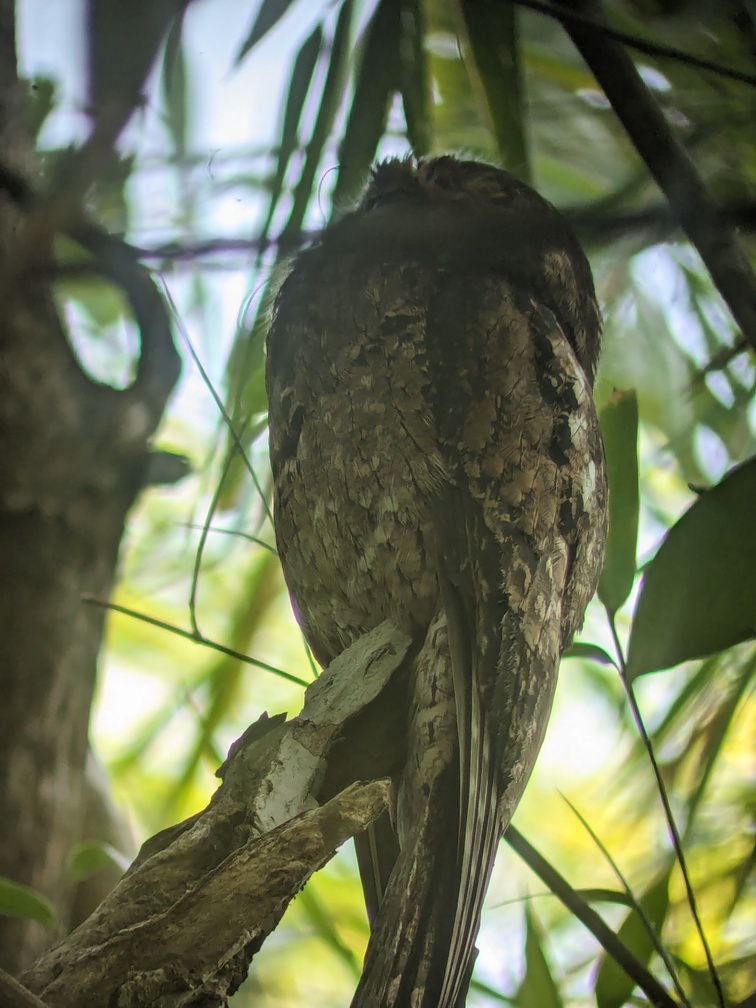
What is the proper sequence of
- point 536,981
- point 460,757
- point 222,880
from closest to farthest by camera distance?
point 222,880
point 460,757
point 536,981

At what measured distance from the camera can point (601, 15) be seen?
0.93 meters

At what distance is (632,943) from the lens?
1152mm

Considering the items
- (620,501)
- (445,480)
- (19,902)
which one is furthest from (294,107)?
(19,902)

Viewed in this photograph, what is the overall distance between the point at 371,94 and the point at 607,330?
16.3 inches

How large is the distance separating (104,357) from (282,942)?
1190 mm

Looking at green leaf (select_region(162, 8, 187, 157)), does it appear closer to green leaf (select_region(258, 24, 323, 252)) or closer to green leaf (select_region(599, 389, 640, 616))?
green leaf (select_region(258, 24, 323, 252))

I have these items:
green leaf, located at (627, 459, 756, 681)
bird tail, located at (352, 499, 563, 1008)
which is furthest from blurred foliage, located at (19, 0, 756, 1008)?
bird tail, located at (352, 499, 563, 1008)

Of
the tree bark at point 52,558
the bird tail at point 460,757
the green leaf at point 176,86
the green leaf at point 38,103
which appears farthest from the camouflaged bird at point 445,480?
the tree bark at point 52,558

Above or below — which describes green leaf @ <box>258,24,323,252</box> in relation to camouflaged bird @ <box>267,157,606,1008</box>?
above

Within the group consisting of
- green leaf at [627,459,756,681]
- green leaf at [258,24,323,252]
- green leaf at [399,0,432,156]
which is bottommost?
green leaf at [627,459,756,681]

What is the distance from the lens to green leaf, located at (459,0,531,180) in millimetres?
1036

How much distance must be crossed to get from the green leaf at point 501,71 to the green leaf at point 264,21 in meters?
0.26

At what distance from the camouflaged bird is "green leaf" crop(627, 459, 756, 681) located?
0.27ft

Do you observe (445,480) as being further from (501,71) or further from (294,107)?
(501,71)
